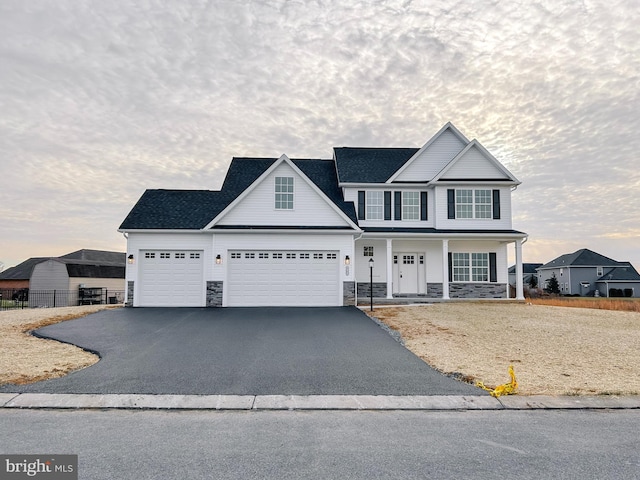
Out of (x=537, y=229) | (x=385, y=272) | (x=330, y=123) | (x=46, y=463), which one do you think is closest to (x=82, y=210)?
(x=330, y=123)

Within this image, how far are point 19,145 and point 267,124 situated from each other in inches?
440

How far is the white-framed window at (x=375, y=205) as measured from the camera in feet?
70.6

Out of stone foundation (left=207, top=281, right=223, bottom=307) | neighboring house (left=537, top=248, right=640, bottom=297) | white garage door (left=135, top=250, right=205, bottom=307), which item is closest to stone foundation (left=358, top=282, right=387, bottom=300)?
stone foundation (left=207, top=281, right=223, bottom=307)

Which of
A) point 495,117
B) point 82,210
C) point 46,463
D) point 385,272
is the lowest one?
point 46,463

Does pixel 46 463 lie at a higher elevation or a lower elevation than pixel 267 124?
lower

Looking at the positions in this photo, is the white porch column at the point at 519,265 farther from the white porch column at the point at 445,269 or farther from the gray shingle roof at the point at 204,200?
the gray shingle roof at the point at 204,200

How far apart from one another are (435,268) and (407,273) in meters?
1.45

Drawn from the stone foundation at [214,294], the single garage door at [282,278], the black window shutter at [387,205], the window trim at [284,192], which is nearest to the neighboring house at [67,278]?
the stone foundation at [214,294]

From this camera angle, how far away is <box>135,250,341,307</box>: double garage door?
58.3 feet

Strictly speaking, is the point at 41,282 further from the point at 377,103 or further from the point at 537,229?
the point at 537,229

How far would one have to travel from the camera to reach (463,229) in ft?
68.6

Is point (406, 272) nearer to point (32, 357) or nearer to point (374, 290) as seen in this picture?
point (374, 290)

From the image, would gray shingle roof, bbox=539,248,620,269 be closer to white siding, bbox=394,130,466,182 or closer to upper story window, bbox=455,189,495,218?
upper story window, bbox=455,189,495,218

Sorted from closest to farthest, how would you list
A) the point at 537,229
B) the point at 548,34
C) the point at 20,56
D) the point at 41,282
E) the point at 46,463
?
the point at 46,463
the point at 548,34
the point at 20,56
the point at 537,229
the point at 41,282
